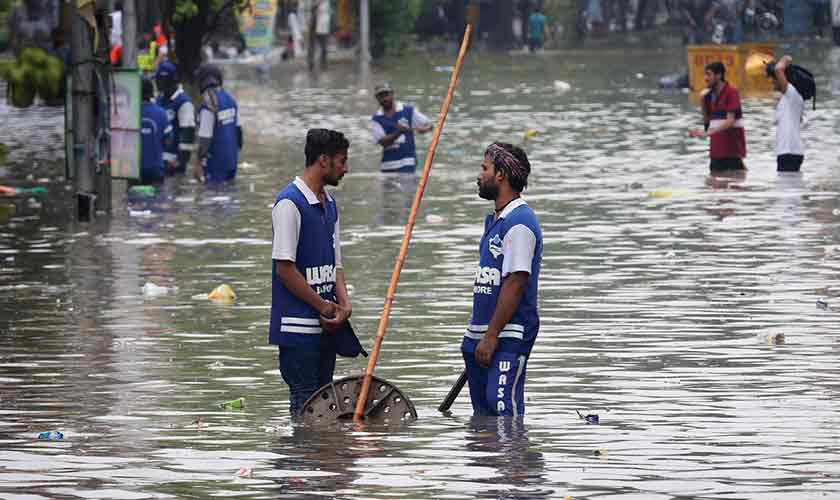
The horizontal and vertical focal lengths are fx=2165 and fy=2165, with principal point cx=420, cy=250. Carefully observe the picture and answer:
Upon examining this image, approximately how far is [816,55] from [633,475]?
5087 cm

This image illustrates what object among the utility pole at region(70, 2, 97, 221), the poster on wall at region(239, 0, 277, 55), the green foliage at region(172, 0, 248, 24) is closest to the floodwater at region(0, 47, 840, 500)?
the utility pole at region(70, 2, 97, 221)

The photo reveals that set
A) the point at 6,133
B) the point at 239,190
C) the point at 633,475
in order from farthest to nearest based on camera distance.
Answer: the point at 6,133
the point at 239,190
the point at 633,475

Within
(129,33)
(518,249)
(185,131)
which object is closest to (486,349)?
(518,249)

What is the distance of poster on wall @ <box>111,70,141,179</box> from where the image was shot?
74.1 ft

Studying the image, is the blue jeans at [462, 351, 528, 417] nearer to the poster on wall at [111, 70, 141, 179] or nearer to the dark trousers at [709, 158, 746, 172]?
the poster on wall at [111, 70, 141, 179]

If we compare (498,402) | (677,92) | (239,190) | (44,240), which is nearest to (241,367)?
(498,402)

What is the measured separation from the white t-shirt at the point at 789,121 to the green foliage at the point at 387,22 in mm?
39397

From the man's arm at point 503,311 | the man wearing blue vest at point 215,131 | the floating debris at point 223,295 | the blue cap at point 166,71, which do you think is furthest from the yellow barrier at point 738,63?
the man's arm at point 503,311

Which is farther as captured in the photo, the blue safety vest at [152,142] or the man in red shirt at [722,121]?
the blue safety vest at [152,142]

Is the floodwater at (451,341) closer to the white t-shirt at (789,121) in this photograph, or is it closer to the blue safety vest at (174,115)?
the white t-shirt at (789,121)

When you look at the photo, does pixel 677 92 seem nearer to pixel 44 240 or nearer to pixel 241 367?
pixel 44 240

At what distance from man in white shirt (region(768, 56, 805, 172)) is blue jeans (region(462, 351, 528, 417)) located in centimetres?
1478

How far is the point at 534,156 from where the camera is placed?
95.9 feet

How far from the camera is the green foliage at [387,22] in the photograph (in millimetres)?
64000
